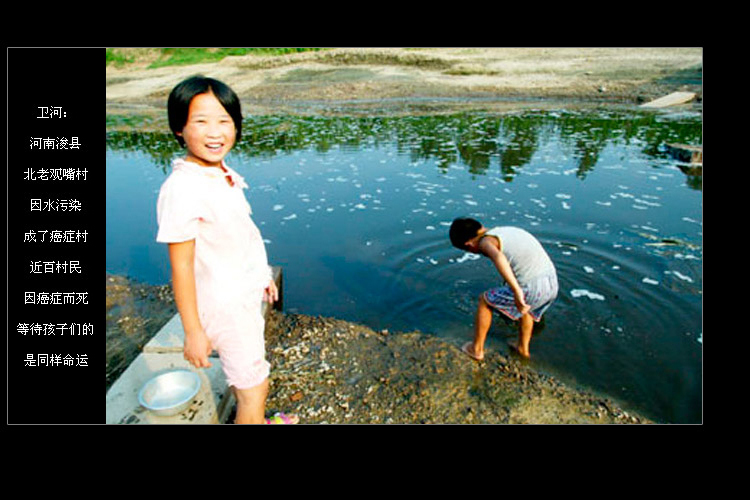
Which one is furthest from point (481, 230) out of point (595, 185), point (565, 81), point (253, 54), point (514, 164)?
point (253, 54)

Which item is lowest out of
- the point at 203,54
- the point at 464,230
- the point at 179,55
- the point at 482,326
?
the point at 482,326

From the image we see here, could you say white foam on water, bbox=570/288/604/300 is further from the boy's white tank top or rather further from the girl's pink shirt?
the girl's pink shirt

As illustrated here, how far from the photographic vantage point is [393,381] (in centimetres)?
321

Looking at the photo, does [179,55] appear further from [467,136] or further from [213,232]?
[213,232]

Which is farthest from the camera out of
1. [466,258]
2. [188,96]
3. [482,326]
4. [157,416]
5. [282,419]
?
[466,258]

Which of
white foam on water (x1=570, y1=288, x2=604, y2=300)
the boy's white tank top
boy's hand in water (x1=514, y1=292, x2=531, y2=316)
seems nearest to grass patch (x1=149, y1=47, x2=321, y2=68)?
white foam on water (x1=570, y1=288, x2=604, y2=300)

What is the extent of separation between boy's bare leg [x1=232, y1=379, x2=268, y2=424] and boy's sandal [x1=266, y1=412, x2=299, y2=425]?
31cm

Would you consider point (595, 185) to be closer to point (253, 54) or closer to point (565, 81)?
point (565, 81)

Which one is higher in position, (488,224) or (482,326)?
(488,224)

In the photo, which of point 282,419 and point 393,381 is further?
point 393,381

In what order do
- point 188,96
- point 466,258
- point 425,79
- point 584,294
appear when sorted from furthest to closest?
point 425,79 → point 466,258 → point 584,294 → point 188,96

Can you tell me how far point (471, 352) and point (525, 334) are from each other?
459 mm

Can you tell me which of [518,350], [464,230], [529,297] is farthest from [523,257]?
[518,350]

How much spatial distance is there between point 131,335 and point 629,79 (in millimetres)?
20351
